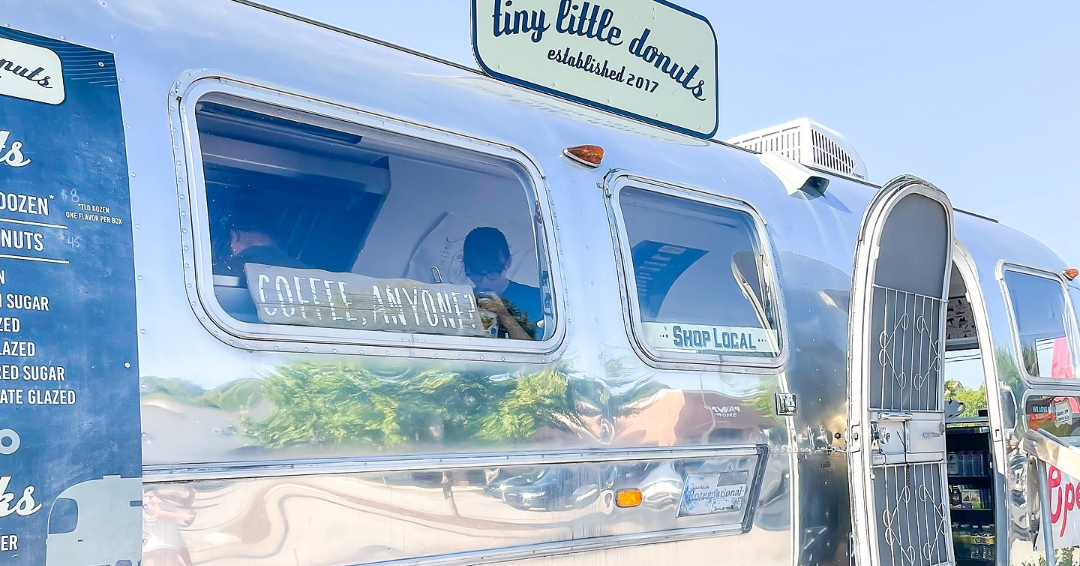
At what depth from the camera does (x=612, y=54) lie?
3.81 m

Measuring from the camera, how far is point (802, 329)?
4.12m

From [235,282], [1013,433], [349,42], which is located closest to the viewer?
[235,282]

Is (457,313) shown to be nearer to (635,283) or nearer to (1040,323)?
(635,283)

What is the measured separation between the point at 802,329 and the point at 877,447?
564 millimetres

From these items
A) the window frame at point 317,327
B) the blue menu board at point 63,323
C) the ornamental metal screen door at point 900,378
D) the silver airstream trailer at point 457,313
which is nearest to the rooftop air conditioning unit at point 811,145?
the silver airstream trailer at point 457,313

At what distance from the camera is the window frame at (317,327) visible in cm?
245

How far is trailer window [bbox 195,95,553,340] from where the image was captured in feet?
8.63

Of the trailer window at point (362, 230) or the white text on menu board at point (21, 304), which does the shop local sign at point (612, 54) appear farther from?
the white text on menu board at point (21, 304)

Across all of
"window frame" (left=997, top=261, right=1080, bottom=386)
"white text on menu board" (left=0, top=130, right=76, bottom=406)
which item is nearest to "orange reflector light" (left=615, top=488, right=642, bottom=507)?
"white text on menu board" (left=0, top=130, right=76, bottom=406)

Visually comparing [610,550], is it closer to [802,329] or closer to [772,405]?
[772,405]

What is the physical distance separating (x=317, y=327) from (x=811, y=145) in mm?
3255

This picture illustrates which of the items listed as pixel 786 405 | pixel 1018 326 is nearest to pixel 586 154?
pixel 786 405

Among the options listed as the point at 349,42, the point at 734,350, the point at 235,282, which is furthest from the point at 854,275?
the point at 235,282

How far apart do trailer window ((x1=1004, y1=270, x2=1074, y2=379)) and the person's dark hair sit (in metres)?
3.25
